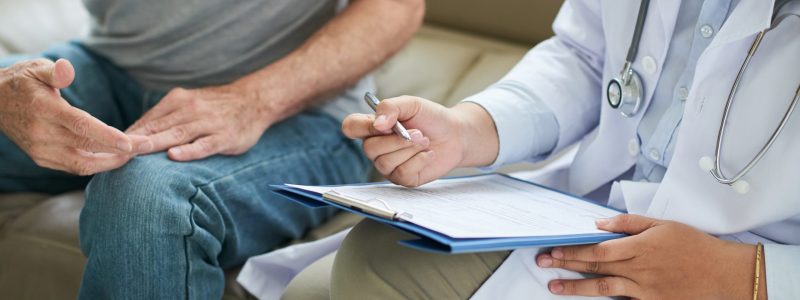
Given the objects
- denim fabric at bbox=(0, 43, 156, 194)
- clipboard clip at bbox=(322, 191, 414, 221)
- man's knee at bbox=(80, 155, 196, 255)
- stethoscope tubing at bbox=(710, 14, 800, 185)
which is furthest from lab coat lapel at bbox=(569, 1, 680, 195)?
denim fabric at bbox=(0, 43, 156, 194)

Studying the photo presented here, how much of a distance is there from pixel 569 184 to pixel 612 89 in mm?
189

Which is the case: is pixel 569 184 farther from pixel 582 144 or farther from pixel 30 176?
pixel 30 176

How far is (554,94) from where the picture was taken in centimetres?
108

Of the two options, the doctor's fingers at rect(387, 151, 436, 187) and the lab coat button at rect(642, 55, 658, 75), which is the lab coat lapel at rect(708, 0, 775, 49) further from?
the doctor's fingers at rect(387, 151, 436, 187)

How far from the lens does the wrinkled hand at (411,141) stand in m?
0.90

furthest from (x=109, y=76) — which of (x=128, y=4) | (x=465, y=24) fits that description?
(x=465, y=24)

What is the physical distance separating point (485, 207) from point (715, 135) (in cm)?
25

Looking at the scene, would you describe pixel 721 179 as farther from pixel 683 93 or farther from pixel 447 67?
pixel 447 67

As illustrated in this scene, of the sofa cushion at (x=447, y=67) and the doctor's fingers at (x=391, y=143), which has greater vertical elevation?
the doctor's fingers at (x=391, y=143)

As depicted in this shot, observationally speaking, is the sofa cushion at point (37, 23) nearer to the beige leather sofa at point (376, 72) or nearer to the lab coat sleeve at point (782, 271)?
the beige leather sofa at point (376, 72)

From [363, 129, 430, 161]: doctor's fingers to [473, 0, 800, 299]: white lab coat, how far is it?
0.16 m

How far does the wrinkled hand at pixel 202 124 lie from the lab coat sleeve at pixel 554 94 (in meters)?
0.33

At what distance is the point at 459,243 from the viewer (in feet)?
2.28

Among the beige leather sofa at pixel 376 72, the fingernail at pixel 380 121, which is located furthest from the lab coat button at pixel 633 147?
the beige leather sofa at pixel 376 72
